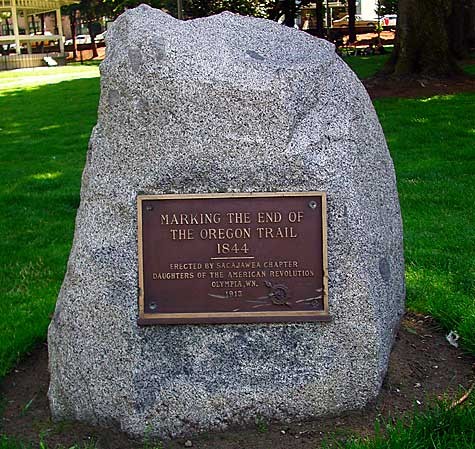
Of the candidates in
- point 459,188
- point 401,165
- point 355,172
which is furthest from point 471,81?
point 355,172

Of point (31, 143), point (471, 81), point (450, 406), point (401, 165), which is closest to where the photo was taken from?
point (450, 406)

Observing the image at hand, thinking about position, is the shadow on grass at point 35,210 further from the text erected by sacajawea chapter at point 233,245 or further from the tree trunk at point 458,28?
the tree trunk at point 458,28

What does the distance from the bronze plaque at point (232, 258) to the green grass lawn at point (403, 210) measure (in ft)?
Result: 2.64

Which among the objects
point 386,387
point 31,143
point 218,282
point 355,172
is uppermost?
point 355,172

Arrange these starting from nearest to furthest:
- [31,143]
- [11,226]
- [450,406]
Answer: [450,406] → [11,226] → [31,143]

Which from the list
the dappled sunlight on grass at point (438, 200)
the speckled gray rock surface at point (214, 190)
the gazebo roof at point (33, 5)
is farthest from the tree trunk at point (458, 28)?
the gazebo roof at point (33, 5)

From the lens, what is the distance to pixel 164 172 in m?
3.52

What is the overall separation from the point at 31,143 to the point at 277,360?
8952 millimetres

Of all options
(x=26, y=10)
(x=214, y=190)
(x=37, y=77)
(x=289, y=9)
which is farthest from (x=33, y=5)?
(x=214, y=190)

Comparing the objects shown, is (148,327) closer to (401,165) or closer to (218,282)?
(218,282)

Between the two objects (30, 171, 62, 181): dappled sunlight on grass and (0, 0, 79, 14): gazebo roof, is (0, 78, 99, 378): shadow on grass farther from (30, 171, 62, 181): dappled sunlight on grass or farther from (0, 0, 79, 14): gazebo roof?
(0, 0, 79, 14): gazebo roof

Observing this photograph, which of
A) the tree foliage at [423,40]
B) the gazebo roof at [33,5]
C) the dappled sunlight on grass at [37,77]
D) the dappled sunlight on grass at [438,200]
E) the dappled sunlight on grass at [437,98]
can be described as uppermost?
the tree foliage at [423,40]

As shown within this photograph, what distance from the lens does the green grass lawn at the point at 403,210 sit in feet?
15.6

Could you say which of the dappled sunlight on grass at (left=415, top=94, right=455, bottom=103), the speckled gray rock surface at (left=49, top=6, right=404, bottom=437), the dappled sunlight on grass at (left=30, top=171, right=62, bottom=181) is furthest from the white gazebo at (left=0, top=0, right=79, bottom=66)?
the speckled gray rock surface at (left=49, top=6, right=404, bottom=437)
